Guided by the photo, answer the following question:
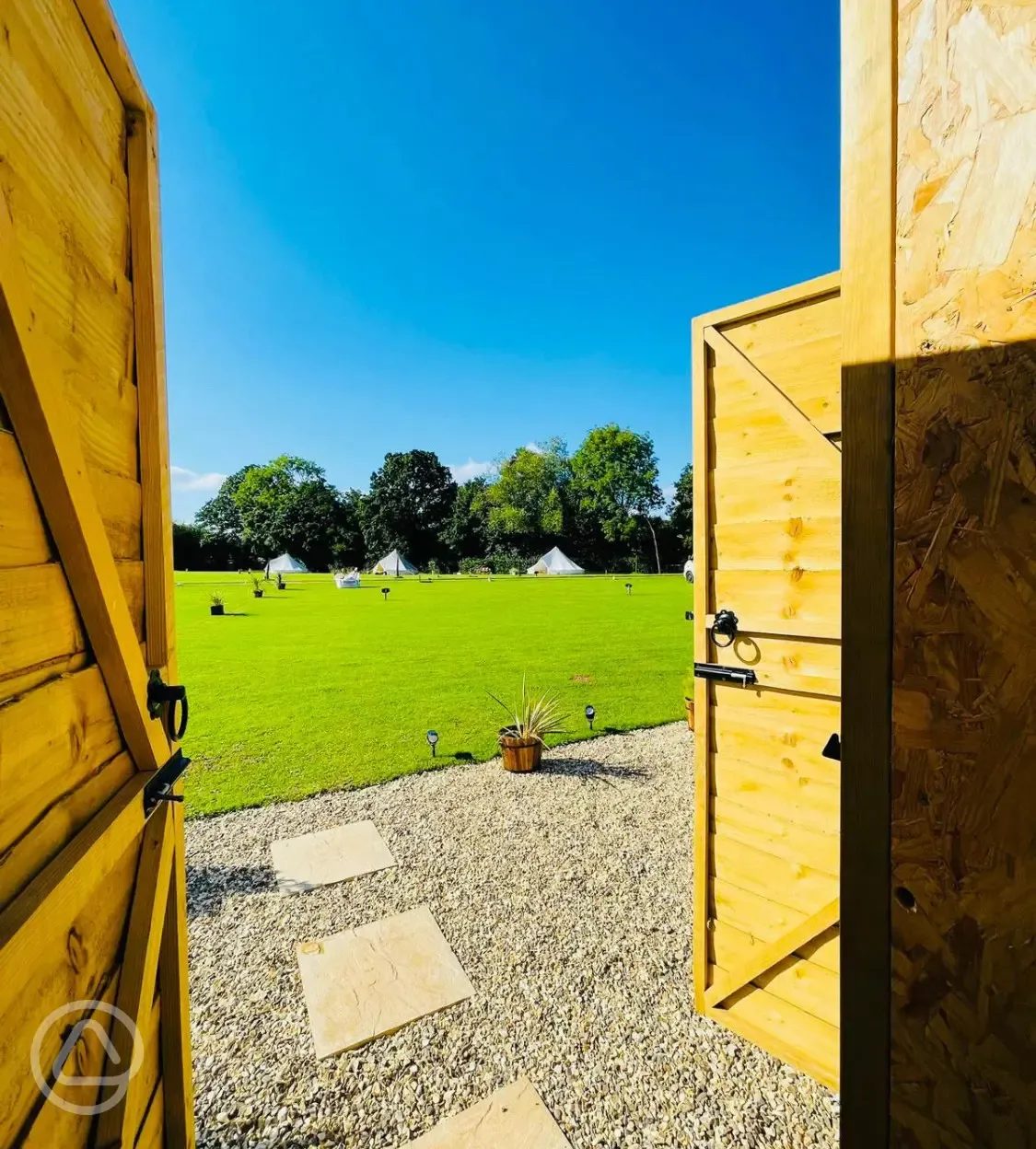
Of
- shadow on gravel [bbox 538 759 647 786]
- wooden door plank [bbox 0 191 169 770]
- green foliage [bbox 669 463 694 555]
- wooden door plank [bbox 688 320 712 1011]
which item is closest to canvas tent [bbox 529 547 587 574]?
green foliage [bbox 669 463 694 555]

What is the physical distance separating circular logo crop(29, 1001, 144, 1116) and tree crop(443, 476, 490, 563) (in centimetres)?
4579

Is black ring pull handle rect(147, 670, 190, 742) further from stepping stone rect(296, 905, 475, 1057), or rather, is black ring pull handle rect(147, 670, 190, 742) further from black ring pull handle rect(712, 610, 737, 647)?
black ring pull handle rect(712, 610, 737, 647)

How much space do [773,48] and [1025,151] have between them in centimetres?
710

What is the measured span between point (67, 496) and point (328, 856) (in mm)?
3581

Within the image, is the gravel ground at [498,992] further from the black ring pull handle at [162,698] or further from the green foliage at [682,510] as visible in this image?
the green foliage at [682,510]

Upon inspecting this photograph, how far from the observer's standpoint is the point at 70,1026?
0.96 metres

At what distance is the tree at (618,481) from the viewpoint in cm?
4569

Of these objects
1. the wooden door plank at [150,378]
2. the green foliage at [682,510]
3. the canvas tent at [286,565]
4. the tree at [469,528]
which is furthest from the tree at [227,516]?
the wooden door plank at [150,378]

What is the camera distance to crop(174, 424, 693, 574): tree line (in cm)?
4503

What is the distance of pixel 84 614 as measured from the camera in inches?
43.0

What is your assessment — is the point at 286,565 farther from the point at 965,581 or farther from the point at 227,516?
the point at 965,581

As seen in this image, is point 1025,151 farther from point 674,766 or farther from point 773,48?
point 773,48

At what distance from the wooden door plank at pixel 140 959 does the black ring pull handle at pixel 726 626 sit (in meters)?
2.13

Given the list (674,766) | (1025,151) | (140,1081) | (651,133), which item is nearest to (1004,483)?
(1025,151)
